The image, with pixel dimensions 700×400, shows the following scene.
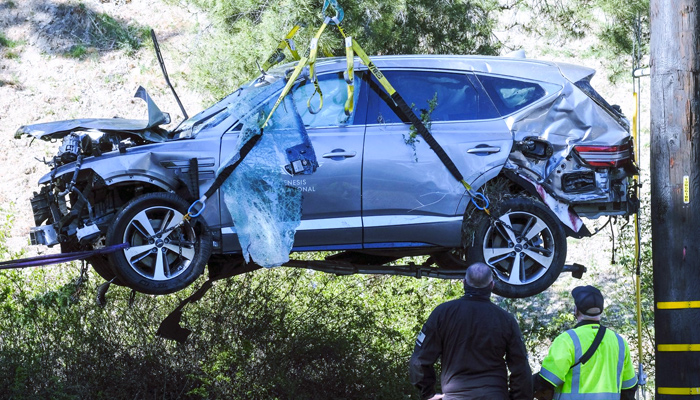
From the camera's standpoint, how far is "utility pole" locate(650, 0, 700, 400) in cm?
621

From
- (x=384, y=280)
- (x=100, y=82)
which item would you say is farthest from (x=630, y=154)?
(x=100, y=82)

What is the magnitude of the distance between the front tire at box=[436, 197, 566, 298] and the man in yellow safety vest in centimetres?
157

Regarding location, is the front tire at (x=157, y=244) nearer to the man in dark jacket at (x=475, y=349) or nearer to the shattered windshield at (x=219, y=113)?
the shattered windshield at (x=219, y=113)

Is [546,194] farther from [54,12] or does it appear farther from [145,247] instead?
[54,12]

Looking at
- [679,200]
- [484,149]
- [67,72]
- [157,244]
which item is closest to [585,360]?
[679,200]

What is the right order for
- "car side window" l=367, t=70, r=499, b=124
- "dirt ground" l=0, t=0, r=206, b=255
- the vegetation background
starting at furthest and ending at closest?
"dirt ground" l=0, t=0, r=206, b=255 → the vegetation background → "car side window" l=367, t=70, r=499, b=124

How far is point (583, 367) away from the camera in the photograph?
212 inches

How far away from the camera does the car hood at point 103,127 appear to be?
6.54 meters

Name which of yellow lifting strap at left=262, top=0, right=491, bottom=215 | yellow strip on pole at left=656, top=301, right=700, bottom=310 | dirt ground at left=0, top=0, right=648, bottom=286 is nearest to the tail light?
yellow lifting strap at left=262, top=0, right=491, bottom=215

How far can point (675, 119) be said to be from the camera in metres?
6.23

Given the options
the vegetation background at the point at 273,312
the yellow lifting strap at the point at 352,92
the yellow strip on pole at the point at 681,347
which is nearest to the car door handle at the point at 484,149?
the yellow lifting strap at the point at 352,92

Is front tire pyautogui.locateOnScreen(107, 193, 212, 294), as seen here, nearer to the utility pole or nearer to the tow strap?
the tow strap

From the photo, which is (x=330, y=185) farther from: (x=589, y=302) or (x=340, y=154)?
(x=589, y=302)

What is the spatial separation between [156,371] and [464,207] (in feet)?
16.1
